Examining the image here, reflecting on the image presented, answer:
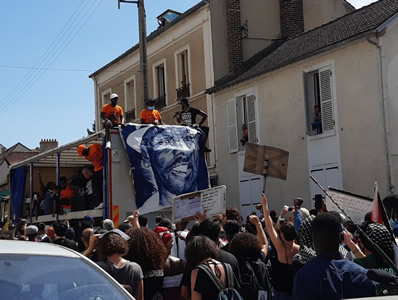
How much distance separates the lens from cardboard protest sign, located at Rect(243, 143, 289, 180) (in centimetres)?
995

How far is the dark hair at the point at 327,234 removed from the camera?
4.05 metres

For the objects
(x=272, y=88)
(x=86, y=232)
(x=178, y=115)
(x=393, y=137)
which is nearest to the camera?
(x=86, y=232)

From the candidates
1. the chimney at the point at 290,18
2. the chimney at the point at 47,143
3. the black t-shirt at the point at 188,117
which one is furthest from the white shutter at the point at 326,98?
the chimney at the point at 47,143

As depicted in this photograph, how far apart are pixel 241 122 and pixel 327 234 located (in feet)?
55.2

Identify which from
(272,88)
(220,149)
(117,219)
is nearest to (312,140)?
(272,88)

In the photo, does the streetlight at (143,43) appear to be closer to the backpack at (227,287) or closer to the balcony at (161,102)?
the balcony at (161,102)

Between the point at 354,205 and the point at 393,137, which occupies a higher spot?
the point at 393,137

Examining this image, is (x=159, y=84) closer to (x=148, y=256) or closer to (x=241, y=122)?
(x=241, y=122)

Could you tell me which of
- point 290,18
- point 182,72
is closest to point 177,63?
point 182,72

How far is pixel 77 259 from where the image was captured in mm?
4426

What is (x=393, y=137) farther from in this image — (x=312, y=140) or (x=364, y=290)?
(x=364, y=290)

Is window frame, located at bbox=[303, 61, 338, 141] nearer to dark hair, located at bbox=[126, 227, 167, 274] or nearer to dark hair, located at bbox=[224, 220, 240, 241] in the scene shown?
dark hair, located at bbox=[224, 220, 240, 241]

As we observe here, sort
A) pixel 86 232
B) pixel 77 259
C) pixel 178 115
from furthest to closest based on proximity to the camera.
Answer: pixel 178 115 < pixel 86 232 < pixel 77 259

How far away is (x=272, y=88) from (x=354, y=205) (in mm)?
12443
